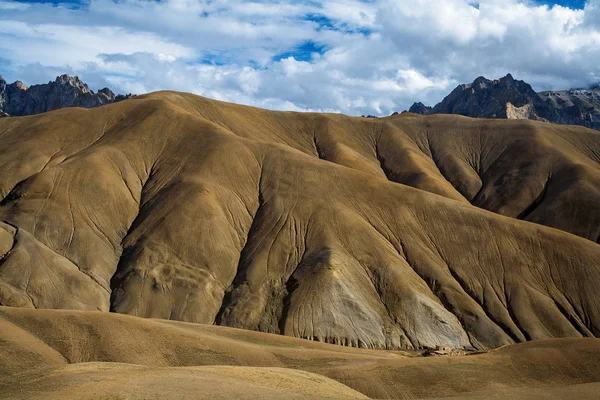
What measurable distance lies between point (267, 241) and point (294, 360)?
4038 cm

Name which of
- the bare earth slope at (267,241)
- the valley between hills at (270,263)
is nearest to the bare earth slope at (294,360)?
the valley between hills at (270,263)

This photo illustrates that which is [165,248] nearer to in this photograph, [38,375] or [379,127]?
[38,375]

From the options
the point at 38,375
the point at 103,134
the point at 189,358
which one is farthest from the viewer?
the point at 103,134

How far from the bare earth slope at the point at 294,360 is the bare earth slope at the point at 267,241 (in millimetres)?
24154

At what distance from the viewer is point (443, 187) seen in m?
134

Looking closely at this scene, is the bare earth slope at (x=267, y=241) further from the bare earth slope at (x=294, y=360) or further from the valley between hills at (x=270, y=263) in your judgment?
the bare earth slope at (x=294, y=360)

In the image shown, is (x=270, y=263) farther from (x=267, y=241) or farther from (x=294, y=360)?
(x=294, y=360)

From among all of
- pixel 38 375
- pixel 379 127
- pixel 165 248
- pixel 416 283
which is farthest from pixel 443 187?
pixel 38 375

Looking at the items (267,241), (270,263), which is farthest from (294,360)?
(267,241)

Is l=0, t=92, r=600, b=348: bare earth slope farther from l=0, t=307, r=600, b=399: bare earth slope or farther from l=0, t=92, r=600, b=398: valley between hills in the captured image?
l=0, t=307, r=600, b=399: bare earth slope

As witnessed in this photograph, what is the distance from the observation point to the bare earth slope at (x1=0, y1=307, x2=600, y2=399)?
5056 cm

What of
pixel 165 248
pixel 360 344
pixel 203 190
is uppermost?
pixel 203 190

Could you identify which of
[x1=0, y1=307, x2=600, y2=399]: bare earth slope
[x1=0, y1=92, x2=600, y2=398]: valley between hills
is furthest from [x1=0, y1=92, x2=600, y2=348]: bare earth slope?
[x1=0, y1=307, x2=600, y2=399]: bare earth slope

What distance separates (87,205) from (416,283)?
51028 mm
